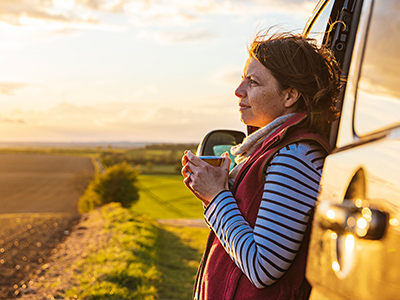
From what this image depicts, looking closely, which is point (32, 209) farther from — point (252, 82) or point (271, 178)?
point (271, 178)

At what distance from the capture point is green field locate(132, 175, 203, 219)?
39938 millimetres

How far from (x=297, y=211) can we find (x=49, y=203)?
39.7m

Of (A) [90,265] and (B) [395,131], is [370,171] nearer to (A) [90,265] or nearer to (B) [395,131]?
(B) [395,131]

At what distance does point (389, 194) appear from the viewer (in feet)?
3.23

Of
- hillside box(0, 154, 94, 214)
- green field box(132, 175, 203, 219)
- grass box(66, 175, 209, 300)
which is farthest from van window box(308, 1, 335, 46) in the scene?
green field box(132, 175, 203, 219)

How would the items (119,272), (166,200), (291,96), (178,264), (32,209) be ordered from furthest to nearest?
(166,200) < (32,209) < (178,264) < (119,272) < (291,96)

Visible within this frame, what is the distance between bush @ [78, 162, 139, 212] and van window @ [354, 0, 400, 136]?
26721 millimetres

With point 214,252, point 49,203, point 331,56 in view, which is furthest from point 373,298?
point 49,203

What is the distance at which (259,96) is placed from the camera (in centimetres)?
172

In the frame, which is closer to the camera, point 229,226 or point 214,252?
point 229,226

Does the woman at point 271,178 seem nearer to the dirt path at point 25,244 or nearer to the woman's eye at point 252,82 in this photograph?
the woman's eye at point 252,82

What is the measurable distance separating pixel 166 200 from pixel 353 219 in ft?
146

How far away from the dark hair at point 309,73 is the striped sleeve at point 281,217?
20cm

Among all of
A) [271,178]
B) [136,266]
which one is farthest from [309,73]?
[136,266]
